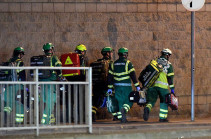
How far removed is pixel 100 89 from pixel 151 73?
1339 millimetres

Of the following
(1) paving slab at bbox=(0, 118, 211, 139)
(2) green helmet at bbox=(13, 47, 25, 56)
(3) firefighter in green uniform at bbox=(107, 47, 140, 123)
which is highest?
(2) green helmet at bbox=(13, 47, 25, 56)

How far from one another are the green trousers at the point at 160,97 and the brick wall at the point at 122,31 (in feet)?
4.98

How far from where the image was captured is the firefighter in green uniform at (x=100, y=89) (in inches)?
627

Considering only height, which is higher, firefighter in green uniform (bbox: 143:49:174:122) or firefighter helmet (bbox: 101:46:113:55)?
firefighter helmet (bbox: 101:46:113:55)

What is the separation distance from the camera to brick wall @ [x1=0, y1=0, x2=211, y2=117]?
17.1 metres

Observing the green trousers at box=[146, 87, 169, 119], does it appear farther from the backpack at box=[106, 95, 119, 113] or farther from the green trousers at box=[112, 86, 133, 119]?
the backpack at box=[106, 95, 119, 113]

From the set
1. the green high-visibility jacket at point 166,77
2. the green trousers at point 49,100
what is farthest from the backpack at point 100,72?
the green trousers at point 49,100

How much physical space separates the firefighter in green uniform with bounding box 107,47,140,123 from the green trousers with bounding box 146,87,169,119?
1.83ft

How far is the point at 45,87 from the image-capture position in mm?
12781

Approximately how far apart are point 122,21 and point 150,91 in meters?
2.49

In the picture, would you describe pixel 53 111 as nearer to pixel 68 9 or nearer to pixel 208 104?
pixel 68 9

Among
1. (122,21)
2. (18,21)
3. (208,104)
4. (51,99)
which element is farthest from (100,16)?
(51,99)

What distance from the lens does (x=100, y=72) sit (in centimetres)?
1595

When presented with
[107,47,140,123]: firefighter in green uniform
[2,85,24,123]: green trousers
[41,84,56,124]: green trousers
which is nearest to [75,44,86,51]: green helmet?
[107,47,140,123]: firefighter in green uniform
